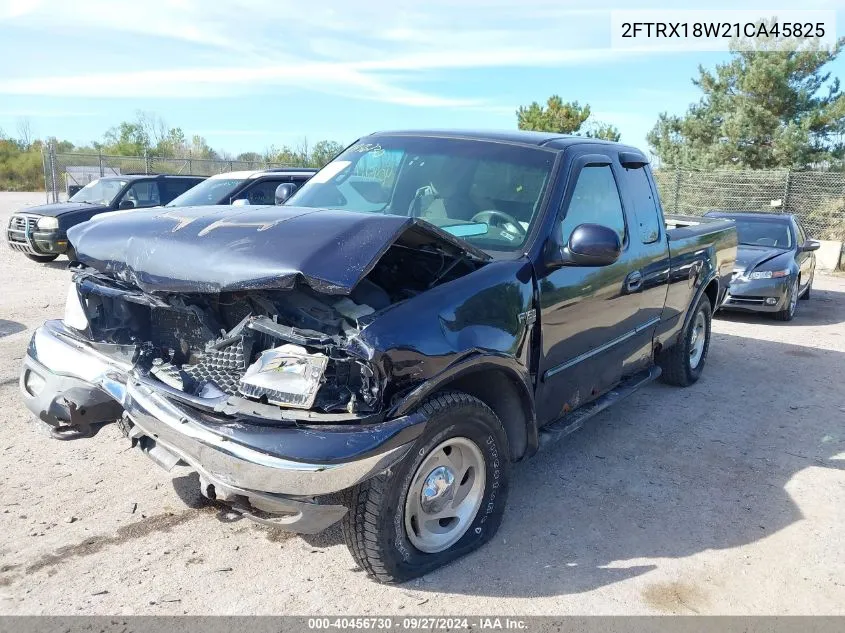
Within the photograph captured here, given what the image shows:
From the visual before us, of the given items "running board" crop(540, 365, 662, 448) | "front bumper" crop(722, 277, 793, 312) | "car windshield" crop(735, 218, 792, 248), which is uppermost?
"car windshield" crop(735, 218, 792, 248)

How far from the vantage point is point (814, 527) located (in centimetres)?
387

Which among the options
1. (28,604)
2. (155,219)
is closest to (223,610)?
(28,604)

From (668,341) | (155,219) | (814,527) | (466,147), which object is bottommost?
(814,527)

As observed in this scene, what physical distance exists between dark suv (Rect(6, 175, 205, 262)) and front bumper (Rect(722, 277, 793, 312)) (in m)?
9.95

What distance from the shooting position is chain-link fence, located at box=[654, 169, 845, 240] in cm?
1931

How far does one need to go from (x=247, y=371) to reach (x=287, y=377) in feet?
0.75

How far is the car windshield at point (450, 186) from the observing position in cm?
385

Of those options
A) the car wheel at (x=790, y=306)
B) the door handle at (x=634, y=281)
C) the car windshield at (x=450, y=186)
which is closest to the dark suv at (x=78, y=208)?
the car windshield at (x=450, y=186)

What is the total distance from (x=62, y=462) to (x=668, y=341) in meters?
4.62

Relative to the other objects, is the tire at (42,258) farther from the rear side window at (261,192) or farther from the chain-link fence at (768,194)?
the chain-link fence at (768,194)

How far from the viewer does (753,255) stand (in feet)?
33.9

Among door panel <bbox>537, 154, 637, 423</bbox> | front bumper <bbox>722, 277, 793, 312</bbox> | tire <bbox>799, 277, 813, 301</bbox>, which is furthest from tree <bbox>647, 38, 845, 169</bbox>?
door panel <bbox>537, 154, 637, 423</bbox>

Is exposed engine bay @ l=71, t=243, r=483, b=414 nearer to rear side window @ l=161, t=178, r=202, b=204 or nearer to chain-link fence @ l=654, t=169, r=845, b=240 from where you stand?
rear side window @ l=161, t=178, r=202, b=204

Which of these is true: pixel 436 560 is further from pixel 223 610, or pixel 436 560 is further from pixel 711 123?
pixel 711 123
